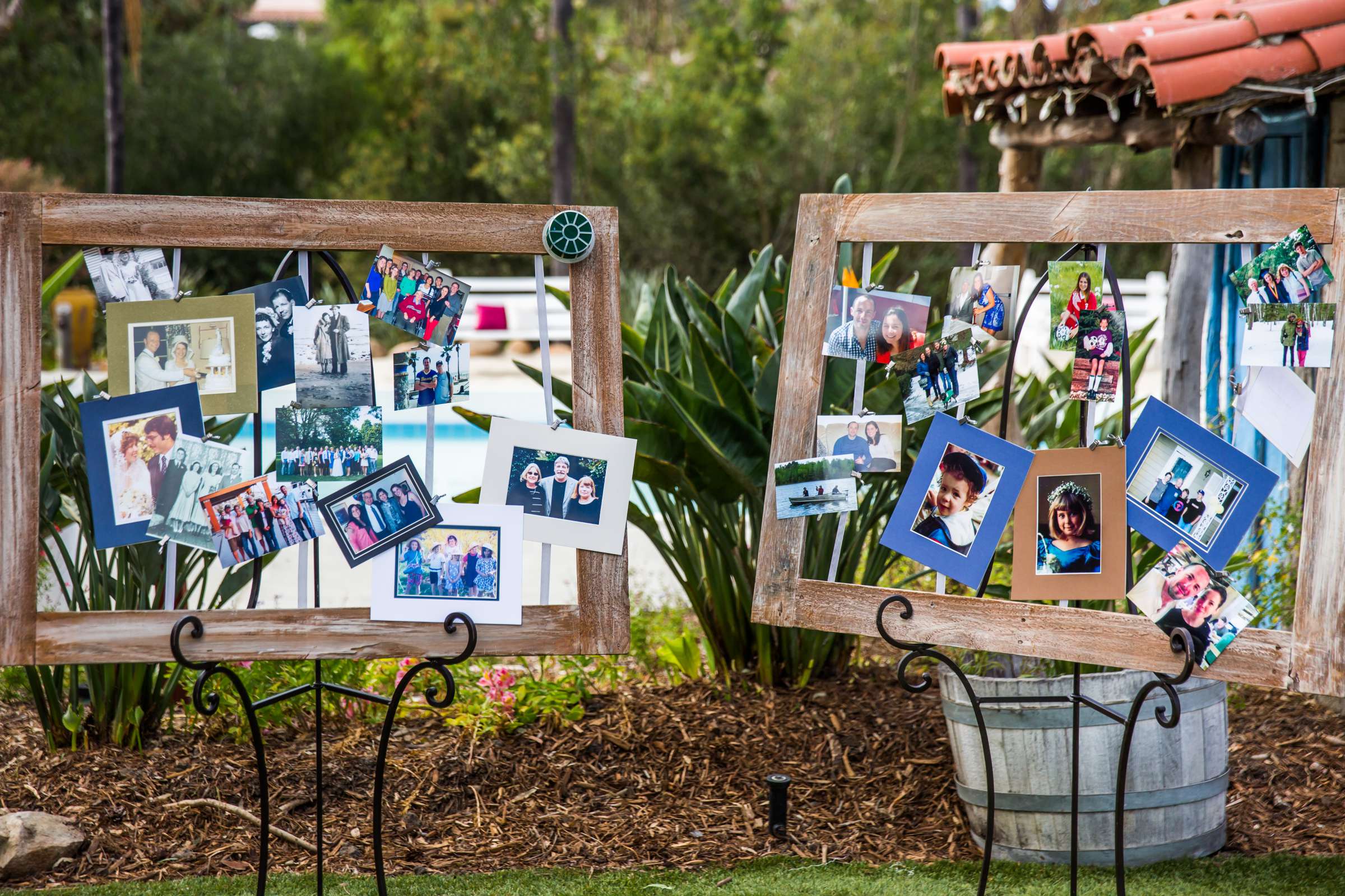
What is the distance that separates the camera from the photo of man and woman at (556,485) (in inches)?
81.2

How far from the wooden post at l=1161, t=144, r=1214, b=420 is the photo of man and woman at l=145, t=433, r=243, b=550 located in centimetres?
356

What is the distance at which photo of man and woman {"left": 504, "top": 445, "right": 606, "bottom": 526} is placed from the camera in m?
2.06

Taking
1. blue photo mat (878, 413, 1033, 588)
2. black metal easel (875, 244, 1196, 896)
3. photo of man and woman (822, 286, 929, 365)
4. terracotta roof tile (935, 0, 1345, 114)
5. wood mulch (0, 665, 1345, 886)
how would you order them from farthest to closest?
terracotta roof tile (935, 0, 1345, 114) → wood mulch (0, 665, 1345, 886) → photo of man and woman (822, 286, 929, 365) → blue photo mat (878, 413, 1033, 588) → black metal easel (875, 244, 1196, 896)

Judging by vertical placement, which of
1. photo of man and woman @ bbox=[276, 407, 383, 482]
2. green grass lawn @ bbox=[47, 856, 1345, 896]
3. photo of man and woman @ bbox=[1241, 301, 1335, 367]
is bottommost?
green grass lawn @ bbox=[47, 856, 1345, 896]

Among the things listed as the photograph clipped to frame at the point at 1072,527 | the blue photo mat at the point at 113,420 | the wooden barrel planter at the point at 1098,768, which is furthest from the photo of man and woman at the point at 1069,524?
the blue photo mat at the point at 113,420

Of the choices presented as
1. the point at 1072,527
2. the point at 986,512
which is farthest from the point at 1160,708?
the point at 986,512

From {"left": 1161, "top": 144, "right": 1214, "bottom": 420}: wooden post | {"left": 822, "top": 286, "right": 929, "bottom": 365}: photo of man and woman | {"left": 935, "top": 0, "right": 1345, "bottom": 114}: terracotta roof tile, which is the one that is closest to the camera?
{"left": 822, "top": 286, "right": 929, "bottom": 365}: photo of man and woman

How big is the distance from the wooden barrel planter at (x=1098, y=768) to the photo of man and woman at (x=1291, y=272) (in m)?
0.98

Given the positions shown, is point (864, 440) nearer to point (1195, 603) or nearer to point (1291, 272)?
point (1195, 603)

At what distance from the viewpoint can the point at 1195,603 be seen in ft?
6.20

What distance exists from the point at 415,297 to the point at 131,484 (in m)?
0.61

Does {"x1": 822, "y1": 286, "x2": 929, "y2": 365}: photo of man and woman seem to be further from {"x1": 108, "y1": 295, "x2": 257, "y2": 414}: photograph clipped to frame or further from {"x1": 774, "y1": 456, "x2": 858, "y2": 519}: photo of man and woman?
{"x1": 108, "y1": 295, "x2": 257, "y2": 414}: photograph clipped to frame

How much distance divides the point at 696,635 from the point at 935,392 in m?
1.74

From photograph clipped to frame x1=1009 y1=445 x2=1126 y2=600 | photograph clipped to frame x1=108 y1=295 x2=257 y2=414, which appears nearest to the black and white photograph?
photograph clipped to frame x1=108 y1=295 x2=257 y2=414
